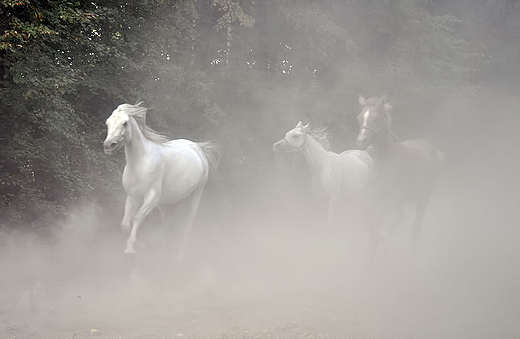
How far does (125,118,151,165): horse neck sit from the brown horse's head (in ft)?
9.24

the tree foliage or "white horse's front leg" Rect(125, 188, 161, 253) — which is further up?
the tree foliage

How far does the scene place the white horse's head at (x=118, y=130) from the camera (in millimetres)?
7074

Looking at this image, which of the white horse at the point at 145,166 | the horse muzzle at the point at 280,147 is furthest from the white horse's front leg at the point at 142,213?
the horse muzzle at the point at 280,147

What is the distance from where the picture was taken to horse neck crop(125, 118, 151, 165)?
7.56m

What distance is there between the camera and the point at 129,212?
7.79 meters

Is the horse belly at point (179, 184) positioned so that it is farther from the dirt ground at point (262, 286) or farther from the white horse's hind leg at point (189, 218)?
the dirt ground at point (262, 286)

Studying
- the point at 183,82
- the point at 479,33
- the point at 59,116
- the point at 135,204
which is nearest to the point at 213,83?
the point at 183,82

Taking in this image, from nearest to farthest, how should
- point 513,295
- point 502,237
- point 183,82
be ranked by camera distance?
1. point 513,295
2. point 183,82
3. point 502,237

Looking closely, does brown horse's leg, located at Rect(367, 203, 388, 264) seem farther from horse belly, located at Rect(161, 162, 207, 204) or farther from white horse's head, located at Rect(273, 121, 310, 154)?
horse belly, located at Rect(161, 162, 207, 204)

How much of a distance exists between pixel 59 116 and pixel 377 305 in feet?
16.1

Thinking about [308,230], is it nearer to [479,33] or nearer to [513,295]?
[513,295]

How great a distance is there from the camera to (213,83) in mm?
12422

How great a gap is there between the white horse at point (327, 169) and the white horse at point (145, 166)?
187 centimetres

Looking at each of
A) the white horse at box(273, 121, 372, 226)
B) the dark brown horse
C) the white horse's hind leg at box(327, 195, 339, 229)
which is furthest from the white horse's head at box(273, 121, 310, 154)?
the dark brown horse
